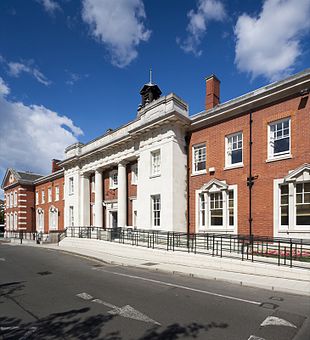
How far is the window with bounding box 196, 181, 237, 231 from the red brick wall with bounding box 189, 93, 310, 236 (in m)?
0.47

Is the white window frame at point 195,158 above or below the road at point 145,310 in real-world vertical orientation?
above

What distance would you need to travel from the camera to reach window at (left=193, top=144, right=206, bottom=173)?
17028 millimetres

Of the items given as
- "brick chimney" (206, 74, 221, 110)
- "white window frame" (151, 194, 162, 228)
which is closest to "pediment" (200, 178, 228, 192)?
"white window frame" (151, 194, 162, 228)

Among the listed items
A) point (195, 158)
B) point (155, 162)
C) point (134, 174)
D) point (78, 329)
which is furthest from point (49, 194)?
point (78, 329)

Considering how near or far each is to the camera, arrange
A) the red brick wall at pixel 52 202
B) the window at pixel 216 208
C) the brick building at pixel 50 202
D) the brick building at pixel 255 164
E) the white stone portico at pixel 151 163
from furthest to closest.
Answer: the brick building at pixel 50 202 → the red brick wall at pixel 52 202 → the white stone portico at pixel 151 163 → the window at pixel 216 208 → the brick building at pixel 255 164

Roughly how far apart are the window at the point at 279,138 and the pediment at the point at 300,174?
114 cm

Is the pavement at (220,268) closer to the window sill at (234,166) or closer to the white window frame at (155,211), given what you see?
the white window frame at (155,211)

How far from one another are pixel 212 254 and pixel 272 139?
21.7ft

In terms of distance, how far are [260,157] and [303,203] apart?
3.05 m

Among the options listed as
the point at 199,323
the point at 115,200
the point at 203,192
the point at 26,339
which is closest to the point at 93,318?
the point at 26,339

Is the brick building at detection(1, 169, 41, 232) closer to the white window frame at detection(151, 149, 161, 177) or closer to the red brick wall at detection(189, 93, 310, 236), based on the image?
the white window frame at detection(151, 149, 161, 177)

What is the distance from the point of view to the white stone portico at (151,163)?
55.1ft

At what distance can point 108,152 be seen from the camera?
917 inches

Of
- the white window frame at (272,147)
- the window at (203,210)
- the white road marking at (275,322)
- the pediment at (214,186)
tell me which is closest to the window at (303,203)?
the white window frame at (272,147)
